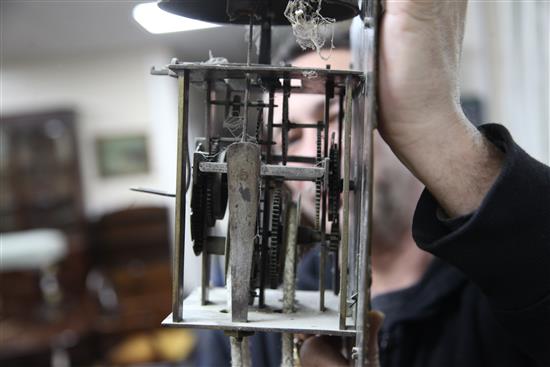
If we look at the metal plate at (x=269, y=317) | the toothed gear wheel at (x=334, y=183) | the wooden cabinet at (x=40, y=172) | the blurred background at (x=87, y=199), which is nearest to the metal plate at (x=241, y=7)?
the toothed gear wheel at (x=334, y=183)

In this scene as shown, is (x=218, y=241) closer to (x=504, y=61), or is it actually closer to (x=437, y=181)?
(x=437, y=181)

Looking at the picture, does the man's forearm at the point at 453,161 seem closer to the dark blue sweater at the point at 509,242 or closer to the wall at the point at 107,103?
the dark blue sweater at the point at 509,242

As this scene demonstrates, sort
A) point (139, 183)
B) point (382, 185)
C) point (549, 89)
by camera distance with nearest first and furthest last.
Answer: point (382, 185)
point (549, 89)
point (139, 183)

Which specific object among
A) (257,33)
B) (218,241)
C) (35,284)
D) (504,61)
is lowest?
(35,284)

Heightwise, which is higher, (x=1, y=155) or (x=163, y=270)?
(x=1, y=155)

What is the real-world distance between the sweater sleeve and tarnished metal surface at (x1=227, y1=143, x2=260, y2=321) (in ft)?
0.59

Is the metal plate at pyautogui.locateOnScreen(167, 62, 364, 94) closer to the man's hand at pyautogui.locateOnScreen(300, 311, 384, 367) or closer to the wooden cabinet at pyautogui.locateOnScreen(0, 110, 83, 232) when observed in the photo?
the man's hand at pyautogui.locateOnScreen(300, 311, 384, 367)

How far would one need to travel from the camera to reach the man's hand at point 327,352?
0.57 metres

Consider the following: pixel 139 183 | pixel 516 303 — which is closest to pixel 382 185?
pixel 516 303

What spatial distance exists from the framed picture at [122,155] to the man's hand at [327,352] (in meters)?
3.49

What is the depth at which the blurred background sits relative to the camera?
305 centimetres

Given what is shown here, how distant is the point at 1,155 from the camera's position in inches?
147

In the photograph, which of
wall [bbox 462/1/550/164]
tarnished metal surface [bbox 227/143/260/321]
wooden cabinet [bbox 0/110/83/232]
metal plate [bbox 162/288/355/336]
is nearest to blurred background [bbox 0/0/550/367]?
wooden cabinet [bbox 0/110/83/232]

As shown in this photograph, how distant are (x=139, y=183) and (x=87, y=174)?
0.42 meters
